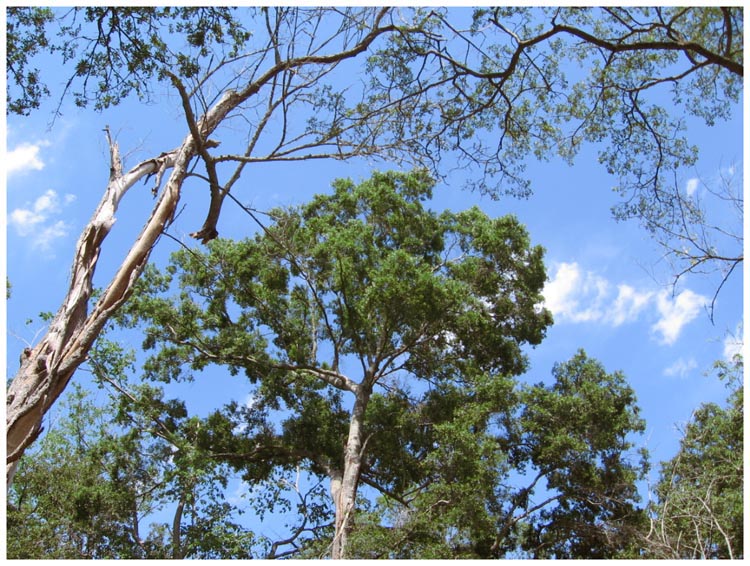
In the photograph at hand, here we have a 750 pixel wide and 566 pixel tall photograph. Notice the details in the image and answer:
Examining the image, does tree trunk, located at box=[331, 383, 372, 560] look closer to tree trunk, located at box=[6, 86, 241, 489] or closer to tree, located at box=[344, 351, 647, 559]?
tree, located at box=[344, 351, 647, 559]

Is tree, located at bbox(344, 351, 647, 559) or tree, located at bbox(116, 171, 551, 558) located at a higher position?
tree, located at bbox(116, 171, 551, 558)

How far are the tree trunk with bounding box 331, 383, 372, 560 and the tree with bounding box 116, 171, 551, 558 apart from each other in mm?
77

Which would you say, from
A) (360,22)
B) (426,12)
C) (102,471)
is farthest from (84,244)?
(102,471)

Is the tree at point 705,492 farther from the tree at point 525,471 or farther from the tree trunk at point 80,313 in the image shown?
the tree trunk at point 80,313

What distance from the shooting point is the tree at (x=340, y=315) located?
11.9m

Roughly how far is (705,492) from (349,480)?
5.03m

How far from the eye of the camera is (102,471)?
11.9m

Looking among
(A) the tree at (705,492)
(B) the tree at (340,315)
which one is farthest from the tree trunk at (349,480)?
(A) the tree at (705,492)

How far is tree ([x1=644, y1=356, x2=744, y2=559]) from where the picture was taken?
8035 mm

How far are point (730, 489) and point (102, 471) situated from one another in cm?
1017

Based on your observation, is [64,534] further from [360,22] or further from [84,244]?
[360,22]

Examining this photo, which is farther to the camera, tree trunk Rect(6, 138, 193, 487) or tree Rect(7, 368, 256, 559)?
tree Rect(7, 368, 256, 559)

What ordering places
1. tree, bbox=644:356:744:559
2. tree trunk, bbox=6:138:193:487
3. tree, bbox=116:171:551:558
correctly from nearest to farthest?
tree trunk, bbox=6:138:193:487 → tree, bbox=644:356:744:559 → tree, bbox=116:171:551:558

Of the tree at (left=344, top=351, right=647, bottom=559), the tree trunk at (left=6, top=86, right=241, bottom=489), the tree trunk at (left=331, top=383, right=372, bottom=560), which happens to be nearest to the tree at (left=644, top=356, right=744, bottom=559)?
the tree at (left=344, top=351, right=647, bottom=559)
